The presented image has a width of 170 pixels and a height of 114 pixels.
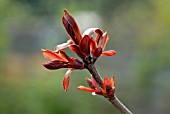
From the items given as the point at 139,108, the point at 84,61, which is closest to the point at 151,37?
the point at 139,108

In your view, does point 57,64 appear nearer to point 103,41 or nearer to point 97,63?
point 103,41

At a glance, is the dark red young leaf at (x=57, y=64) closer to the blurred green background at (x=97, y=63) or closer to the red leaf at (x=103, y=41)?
the red leaf at (x=103, y=41)

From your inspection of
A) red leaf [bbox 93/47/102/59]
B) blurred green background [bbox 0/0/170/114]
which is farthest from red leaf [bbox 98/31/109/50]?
blurred green background [bbox 0/0/170/114]

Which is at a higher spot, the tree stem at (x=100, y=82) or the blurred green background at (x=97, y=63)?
the blurred green background at (x=97, y=63)

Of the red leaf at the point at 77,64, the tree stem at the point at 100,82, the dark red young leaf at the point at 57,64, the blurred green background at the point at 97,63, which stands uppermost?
the blurred green background at the point at 97,63

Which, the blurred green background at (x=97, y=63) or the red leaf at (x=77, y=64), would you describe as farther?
the blurred green background at (x=97, y=63)

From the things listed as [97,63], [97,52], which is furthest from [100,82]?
[97,63]

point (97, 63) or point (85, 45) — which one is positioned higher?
point (97, 63)

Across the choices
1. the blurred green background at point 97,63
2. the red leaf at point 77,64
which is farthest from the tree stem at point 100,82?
the blurred green background at point 97,63

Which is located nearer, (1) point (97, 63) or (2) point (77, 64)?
(2) point (77, 64)
